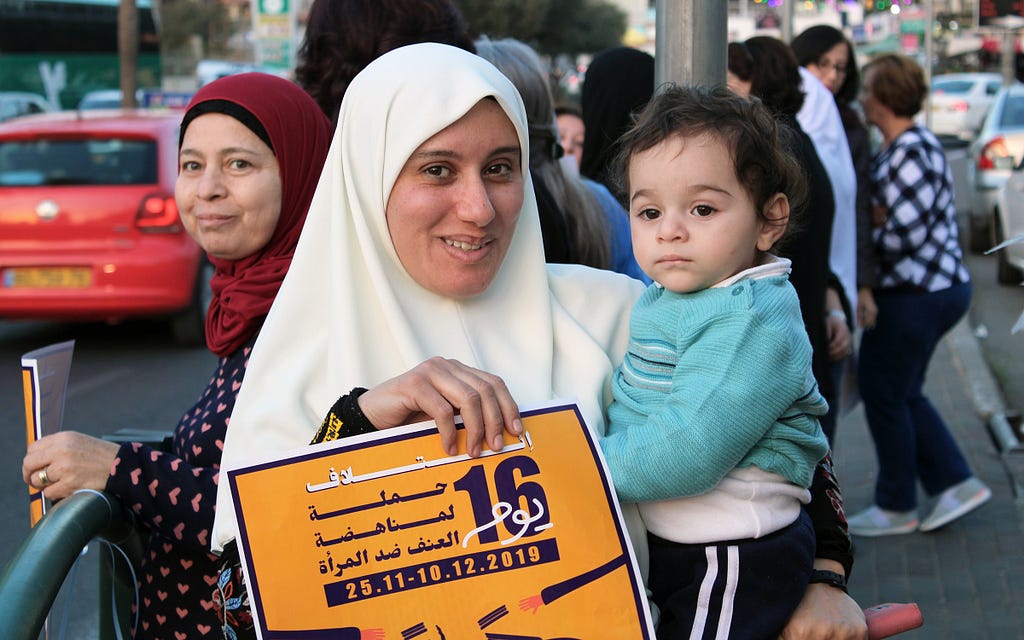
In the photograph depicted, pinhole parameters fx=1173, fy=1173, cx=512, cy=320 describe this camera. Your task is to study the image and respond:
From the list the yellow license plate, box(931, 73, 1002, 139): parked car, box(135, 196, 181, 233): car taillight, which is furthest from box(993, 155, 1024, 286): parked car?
box(931, 73, 1002, 139): parked car

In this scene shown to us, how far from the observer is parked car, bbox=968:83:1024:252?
44.8ft

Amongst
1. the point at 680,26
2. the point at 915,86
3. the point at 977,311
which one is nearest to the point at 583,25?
the point at 977,311

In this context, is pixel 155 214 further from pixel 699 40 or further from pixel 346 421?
pixel 346 421

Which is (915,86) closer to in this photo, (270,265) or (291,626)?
(270,265)

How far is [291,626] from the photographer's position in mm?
1709

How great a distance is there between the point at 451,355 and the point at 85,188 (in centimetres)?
800

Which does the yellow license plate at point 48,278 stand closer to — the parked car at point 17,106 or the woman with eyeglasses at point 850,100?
the woman with eyeglasses at point 850,100

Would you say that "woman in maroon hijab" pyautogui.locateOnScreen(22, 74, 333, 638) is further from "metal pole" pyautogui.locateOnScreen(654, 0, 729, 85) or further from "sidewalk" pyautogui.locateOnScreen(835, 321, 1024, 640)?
"sidewalk" pyautogui.locateOnScreen(835, 321, 1024, 640)

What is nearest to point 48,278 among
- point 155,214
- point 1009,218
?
point 155,214

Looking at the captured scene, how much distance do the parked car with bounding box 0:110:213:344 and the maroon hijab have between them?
6.98 meters

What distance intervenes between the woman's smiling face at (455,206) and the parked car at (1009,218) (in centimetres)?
851

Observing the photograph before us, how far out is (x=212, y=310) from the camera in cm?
267

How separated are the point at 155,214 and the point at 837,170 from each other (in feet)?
20.5

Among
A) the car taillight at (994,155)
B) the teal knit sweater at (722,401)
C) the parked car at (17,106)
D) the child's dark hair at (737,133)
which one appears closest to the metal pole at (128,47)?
the parked car at (17,106)
